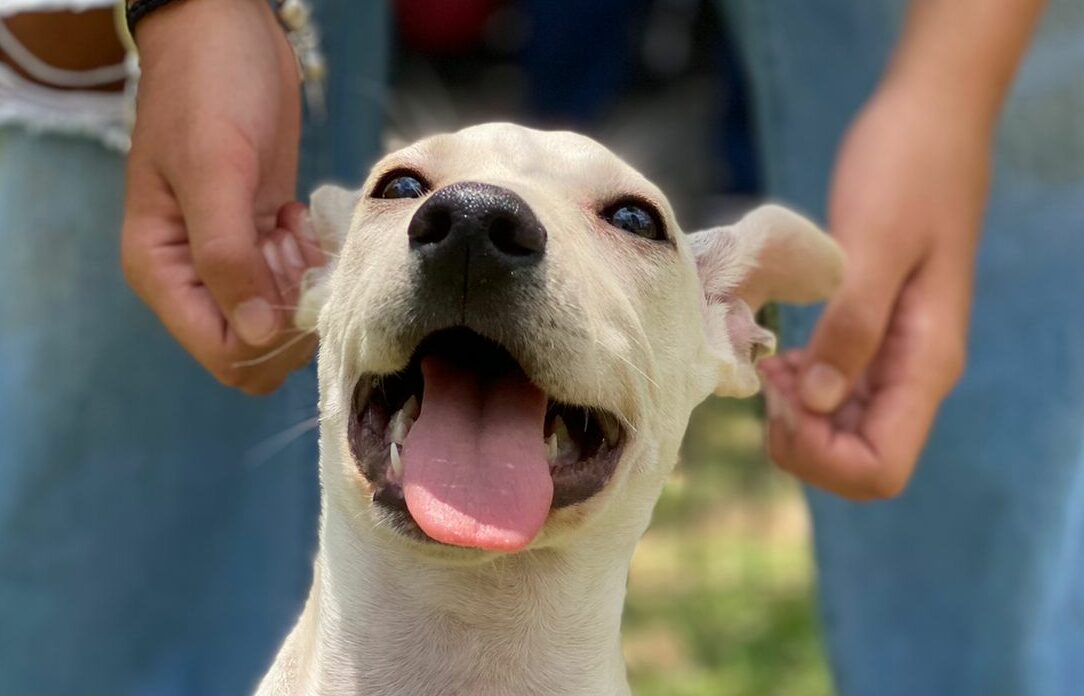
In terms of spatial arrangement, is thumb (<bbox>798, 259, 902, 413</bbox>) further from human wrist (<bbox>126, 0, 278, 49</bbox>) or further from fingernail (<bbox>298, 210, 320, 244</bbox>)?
human wrist (<bbox>126, 0, 278, 49</bbox>)

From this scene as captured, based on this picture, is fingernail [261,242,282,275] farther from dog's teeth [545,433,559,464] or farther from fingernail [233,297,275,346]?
dog's teeth [545,433,559,464]

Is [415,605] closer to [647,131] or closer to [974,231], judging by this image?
[974,231]

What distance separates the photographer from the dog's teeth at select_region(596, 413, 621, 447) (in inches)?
70.3

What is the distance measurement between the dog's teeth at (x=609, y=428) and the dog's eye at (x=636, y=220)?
30 cm

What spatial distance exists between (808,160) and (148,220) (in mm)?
1649

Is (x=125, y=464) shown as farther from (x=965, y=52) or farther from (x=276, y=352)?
(x=965, y=52)

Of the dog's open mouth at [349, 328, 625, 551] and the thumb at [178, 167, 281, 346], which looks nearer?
the dog's open mouth at [349, 328, 625, 551]

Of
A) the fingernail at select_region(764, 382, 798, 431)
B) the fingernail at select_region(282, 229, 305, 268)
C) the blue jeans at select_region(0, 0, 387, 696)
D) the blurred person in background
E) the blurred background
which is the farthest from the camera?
the blurred background

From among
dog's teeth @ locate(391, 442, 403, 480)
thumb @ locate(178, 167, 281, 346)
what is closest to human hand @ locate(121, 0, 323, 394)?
thumb @ locate(178, 167, 281, 346)

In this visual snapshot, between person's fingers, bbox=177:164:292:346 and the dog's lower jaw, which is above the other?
person's fingers, bbox=177:164:292:346

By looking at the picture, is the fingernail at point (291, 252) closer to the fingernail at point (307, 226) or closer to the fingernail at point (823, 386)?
the fingernail at point (307, 226)

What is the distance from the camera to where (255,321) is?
2141 millimetres

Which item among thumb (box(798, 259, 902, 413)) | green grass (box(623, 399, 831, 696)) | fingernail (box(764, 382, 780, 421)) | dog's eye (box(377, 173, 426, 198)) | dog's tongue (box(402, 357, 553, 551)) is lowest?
green grass (box(623, 399, 831, 696))

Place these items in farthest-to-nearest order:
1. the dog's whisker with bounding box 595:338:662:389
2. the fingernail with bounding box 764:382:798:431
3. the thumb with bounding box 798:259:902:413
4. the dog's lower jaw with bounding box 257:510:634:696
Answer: the fingernail with bounding box 764:382:798:431
the thumb with bounding box 798:259:902:413
the dog's lower jaw with bounding box 257:510:634:696
the dog's whisker with bounding box 595:338:662:389
